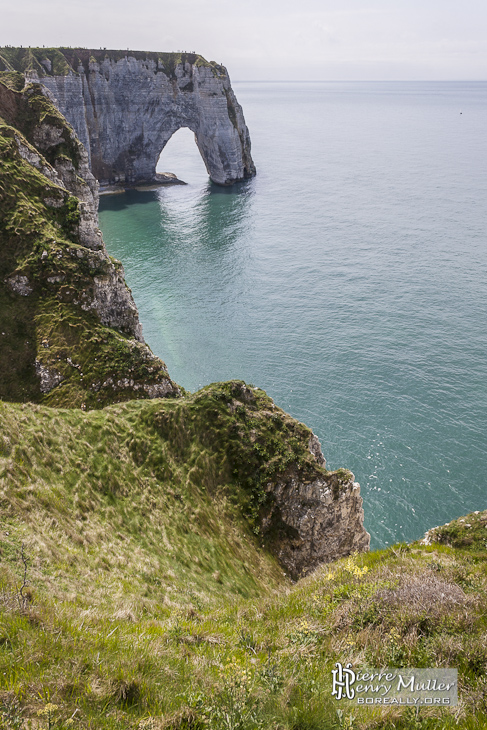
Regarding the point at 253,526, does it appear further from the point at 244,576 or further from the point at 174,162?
the point at 174,162

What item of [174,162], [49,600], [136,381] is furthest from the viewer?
[174,162]

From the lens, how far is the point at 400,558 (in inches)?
622

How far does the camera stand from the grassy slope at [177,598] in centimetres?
754

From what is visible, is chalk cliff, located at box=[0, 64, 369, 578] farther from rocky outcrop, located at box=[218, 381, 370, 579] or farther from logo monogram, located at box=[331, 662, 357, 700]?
logo monogram, located at box=[331, 662, 357, 700]

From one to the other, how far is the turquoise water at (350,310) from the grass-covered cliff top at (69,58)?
37.3m

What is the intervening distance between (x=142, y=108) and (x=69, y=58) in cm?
2482

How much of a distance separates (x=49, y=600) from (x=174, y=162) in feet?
690

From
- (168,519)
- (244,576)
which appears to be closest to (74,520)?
(168,519)

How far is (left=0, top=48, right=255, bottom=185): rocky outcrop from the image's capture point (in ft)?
412

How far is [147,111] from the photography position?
14300 centimetres

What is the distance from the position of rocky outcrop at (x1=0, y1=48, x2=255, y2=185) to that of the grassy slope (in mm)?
131035

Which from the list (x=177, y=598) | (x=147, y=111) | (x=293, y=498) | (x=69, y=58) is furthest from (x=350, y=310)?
(x=69, y=58)

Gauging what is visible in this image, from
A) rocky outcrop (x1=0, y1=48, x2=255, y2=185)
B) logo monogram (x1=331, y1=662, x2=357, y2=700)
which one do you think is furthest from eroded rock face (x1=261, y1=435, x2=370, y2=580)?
rocky outcrop (x1=0, y1=48, x2=255, y2=185)

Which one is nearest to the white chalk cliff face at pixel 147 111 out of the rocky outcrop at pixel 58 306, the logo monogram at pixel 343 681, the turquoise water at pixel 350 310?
the turquoise water at pixel 350 310
